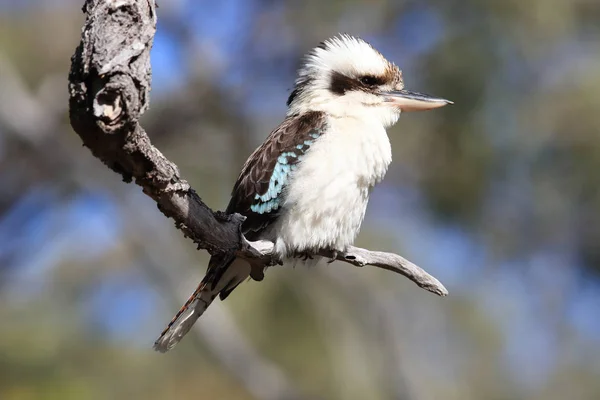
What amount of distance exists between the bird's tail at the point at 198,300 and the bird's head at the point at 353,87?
25.5 inches

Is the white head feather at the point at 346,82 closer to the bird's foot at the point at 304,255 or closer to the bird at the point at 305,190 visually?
the bird at the point at 305,190

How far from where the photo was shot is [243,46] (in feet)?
A: 19.7

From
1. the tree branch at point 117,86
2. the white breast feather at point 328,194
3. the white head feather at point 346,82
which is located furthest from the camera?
the white head feather at point 346,82

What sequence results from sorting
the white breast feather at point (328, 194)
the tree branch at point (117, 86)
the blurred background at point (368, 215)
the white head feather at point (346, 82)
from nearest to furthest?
the tree branch at point (117, 86) → the white breast feather at point (328, 194) → the white head feather at point (346, 82) → the blurred background at point (368, 215)

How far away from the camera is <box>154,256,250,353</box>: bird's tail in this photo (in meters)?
2.64

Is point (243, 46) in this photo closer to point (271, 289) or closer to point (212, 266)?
point (271, 289)

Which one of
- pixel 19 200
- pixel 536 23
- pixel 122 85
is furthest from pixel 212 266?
pixel 536 23

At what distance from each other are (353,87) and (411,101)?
8.5 inches

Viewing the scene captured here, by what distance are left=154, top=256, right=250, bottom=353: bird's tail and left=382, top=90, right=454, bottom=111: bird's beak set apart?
812 mm

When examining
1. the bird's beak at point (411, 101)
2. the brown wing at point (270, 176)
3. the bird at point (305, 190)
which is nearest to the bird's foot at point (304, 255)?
the bird at point (305, 190)

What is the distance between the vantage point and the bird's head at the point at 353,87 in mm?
2930

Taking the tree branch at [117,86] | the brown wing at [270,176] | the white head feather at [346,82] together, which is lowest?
the tree branch at [117,86]

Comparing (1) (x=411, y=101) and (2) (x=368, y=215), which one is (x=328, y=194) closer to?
Answer: (1) (x=411, y=101)

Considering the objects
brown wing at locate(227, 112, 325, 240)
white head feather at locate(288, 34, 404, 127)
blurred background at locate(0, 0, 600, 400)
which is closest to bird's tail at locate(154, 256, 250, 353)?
brown wing at locate(227, 112, 325, 240)
